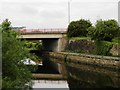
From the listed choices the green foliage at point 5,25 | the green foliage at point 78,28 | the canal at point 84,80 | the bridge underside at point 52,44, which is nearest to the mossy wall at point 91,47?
the green foliage at point 78,28

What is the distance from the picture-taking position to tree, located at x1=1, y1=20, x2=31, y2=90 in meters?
21.3

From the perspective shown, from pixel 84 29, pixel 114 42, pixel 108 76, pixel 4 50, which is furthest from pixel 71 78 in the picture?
pixel 84 29

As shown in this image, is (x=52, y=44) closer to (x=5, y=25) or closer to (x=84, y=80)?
(x=84, y=80)

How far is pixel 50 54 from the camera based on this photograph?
76.1 meters

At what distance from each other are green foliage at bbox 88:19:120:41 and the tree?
33.1 metres

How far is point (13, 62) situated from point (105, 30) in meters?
35.7

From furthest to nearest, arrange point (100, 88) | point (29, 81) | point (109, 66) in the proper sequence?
1. point (109, 66)
2. point (100, 88)
3. point (29, 81)

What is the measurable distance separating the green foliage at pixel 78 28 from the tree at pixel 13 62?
157 ft

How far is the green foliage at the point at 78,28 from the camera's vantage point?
235ft

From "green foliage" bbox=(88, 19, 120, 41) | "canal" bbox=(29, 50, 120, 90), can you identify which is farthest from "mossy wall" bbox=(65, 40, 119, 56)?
"canal" bbox=(29, 50, 120, 90)

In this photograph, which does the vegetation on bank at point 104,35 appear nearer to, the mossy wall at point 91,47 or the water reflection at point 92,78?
the mossy wall at point 91,47

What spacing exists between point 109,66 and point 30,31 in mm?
30173

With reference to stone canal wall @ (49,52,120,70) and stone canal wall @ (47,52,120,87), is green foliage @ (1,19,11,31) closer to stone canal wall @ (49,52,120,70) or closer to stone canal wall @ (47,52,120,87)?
stone canal wall @ (47,52,120,87)

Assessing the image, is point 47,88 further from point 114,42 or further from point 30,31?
point 30,31
